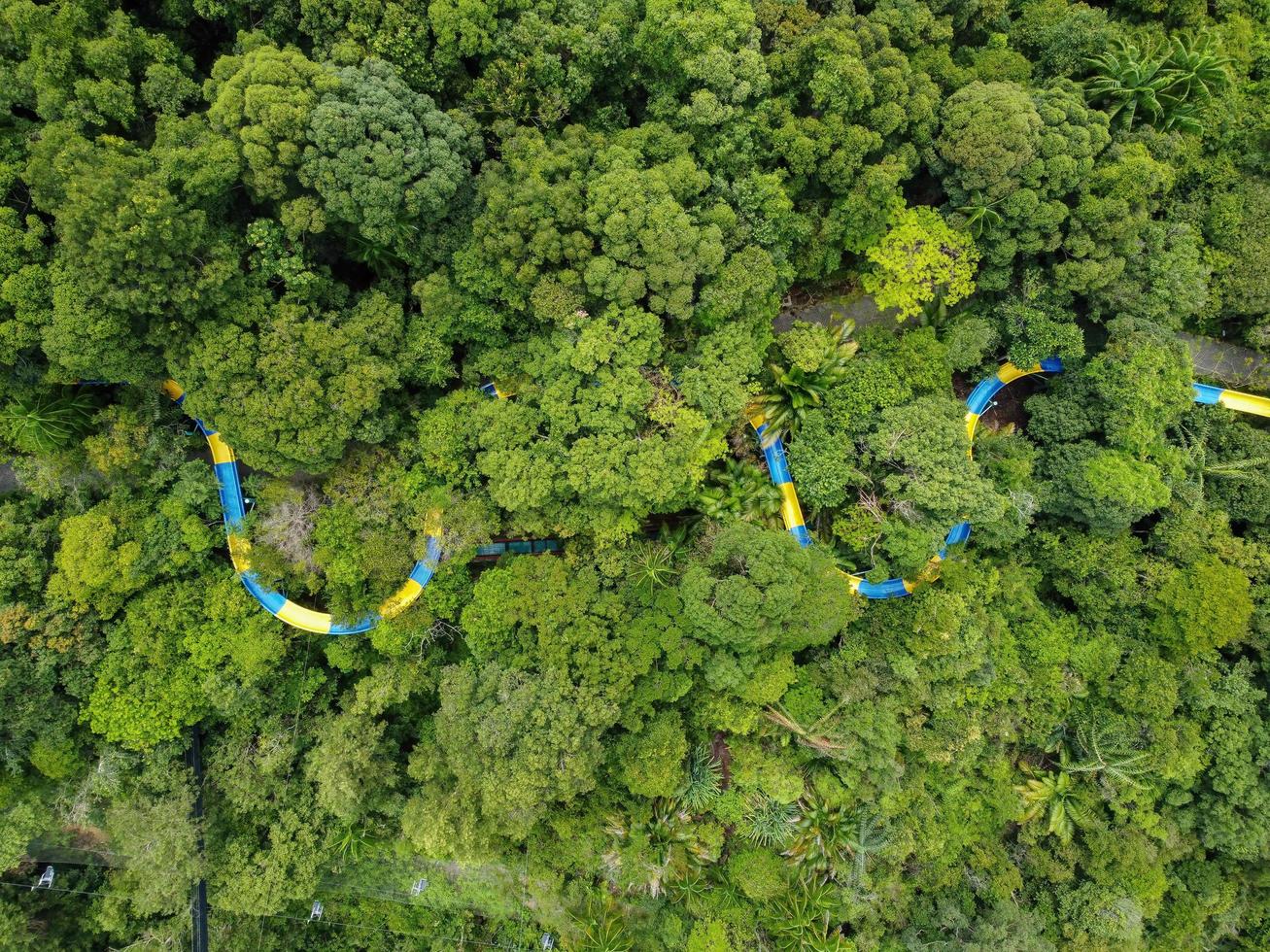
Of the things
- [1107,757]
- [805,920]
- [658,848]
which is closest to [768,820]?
[805,920]

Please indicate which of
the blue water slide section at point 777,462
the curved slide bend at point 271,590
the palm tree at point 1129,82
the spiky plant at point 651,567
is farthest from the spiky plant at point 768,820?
the palm tree at point 1129,82

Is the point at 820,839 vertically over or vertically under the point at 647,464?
under

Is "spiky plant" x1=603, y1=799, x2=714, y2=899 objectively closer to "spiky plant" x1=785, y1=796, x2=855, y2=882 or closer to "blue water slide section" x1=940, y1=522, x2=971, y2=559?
"spiky plant" x1=785, y1=796, x2=855, y2=882

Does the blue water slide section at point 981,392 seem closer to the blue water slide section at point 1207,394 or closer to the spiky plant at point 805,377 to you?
the spiky plant at point 805,377

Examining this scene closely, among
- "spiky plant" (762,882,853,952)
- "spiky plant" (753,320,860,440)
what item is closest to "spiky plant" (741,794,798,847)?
"spiky plant" (762,882,853,952)

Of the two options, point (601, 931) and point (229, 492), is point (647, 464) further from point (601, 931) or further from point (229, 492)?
point (601, 931)

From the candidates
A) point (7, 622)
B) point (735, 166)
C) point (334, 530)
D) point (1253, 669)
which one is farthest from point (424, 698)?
point (1253, 669)
